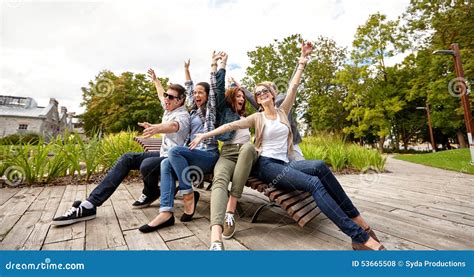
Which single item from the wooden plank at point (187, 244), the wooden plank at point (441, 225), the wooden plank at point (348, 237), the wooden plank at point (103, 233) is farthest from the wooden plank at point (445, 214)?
the wooden plank at point (103, 233)

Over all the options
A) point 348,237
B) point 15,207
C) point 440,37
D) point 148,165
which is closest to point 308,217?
point 348,237

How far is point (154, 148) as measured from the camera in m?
3.24

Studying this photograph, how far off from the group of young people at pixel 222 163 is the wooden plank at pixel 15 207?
436mm

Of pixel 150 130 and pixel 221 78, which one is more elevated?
pixel 221 78

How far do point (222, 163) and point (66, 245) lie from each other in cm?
123

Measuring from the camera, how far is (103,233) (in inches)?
68.1

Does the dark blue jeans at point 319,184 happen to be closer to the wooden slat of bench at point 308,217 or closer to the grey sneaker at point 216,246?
the wooden slat of bench at point 308,217

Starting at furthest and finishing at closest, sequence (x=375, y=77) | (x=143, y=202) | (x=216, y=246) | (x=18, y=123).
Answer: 1. (x=375, y=77)
2. (x=18, y=123)
3. (x=143, y=202)
4. (x=216, y=246)

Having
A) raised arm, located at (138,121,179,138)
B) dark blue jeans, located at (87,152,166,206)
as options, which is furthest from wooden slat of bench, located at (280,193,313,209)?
dark blue jeans, located at (87,152,166,206)

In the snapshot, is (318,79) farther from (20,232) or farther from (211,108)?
(20,232)

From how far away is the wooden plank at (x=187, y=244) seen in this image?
1515mm

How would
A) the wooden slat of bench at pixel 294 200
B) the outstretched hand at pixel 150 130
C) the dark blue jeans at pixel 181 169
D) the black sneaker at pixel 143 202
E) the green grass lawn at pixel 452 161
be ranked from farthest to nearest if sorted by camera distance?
the green grass lawn at pixel 452 161 → the black sneaker at pixel 143 202 → the dark blue jeans at pixel 181 169 → the outstretched hand at pixel 150 130 → the wooden slat of bench at pixel 294 200

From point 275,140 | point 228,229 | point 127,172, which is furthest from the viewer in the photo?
point 127,172

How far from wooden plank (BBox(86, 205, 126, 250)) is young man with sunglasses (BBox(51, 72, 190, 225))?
12 cm
